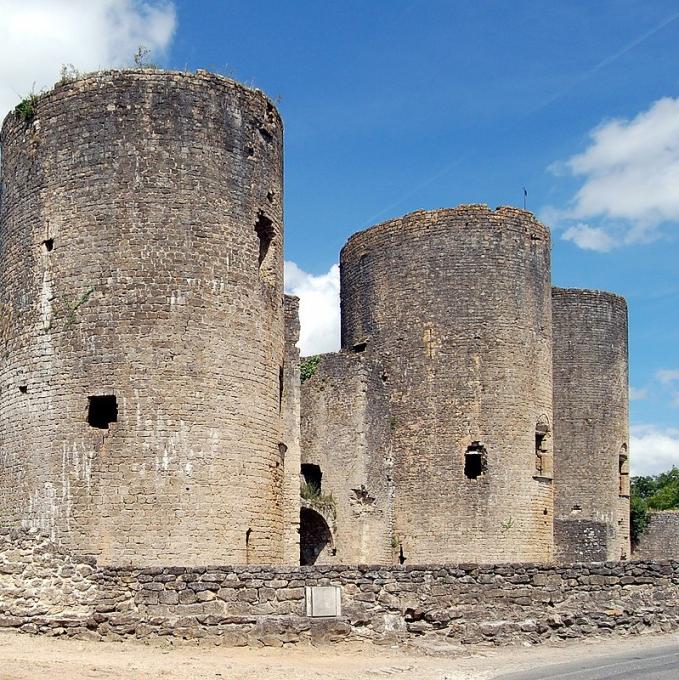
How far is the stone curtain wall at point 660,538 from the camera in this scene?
35906mm

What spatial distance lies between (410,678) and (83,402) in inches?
293

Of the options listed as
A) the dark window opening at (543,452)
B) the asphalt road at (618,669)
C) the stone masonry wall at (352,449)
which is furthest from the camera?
the dark window opening at (543,452)

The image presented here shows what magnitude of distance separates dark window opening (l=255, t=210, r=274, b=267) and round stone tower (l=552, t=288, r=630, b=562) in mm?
14527

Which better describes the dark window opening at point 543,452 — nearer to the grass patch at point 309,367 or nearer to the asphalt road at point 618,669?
the grass patch at point 309,367

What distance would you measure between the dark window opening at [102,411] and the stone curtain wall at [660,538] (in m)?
22.8

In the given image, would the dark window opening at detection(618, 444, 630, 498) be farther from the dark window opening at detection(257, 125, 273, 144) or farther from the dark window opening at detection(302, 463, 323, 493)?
the dark window opening at detection(257, 125, 273, 144)

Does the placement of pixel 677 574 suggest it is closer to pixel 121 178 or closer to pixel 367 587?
pixel 367 587

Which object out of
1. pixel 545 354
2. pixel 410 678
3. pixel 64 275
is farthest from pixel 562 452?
pixel 410 678

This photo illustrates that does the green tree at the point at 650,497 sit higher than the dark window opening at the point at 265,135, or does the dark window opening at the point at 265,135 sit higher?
the dark window opening at the point at 265,135

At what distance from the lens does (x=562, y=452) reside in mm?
31531

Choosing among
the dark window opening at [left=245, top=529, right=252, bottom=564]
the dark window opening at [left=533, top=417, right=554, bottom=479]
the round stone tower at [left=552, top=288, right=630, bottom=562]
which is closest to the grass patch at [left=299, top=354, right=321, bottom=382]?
the dark window opening at [left=533, top=417, right=554, bottom=479]

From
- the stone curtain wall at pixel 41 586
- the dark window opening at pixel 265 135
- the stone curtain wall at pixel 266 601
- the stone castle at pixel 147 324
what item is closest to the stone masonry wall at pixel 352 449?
→ the stone castle at pixel 147 324

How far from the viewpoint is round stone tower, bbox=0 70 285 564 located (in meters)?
17.3

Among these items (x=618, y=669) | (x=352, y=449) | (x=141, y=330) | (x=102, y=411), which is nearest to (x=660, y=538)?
(x=352, y=449)
